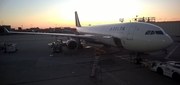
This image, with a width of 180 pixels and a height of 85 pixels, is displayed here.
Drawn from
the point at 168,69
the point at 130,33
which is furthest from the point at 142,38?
the point at 168,69

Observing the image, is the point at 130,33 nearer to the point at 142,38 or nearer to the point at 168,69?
the point at 142,38

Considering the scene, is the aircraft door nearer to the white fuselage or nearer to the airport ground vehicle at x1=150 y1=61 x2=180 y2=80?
the white fuselage

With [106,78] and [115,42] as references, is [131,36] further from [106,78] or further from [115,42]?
[106,78]

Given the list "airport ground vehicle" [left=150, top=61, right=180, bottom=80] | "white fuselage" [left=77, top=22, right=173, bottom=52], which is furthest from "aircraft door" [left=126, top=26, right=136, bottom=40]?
"airport ground vehicle" [left=150, top=61, right=180, bottom=80]

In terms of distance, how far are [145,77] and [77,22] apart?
27.5 meters

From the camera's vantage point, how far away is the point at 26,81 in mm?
8188

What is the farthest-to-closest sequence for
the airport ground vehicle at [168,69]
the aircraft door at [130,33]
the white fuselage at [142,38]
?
1. the aircraft door at [130,33]
2. the white fuselage at [142,38]
3. the airport ground vehicle at [168,69]

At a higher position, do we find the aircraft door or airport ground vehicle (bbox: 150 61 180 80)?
the aircraft door

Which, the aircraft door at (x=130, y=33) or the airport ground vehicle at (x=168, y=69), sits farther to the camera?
the aircraft door at (x=130, y=33)

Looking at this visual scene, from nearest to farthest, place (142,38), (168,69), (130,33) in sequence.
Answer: (168,69) → (142,38) → (130,33)

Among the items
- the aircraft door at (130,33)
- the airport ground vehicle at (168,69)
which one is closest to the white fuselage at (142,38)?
the aircraft door at (130,33)

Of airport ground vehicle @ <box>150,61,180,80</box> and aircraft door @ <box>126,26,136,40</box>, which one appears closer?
airport ground vehicle @ <box>150,61,180,80</box>

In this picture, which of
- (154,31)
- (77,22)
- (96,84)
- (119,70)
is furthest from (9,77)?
(77,22)

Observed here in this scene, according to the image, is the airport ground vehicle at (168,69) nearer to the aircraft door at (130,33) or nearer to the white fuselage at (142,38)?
the white fuselage at (142,38)
